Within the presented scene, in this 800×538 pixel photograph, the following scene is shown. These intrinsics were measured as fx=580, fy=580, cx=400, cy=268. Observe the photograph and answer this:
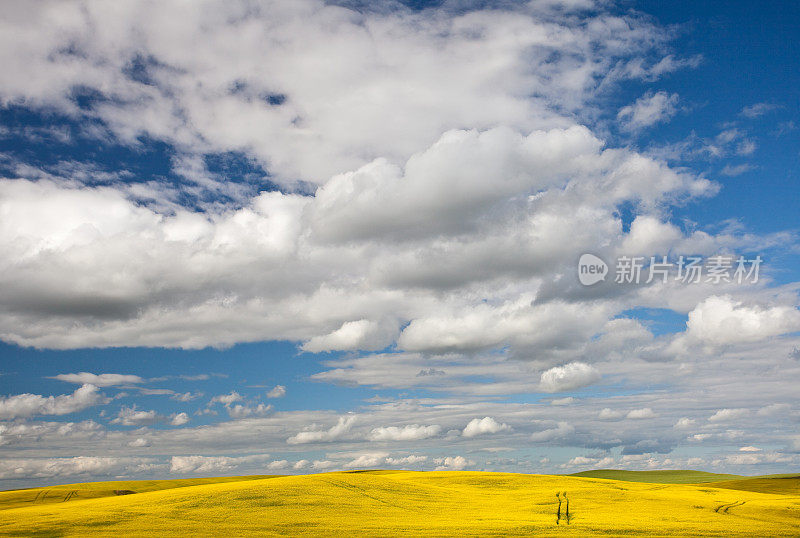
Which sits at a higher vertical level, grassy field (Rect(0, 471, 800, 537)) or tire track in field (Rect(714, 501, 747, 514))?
grassy field (Rect(0, 471, 800, 537))

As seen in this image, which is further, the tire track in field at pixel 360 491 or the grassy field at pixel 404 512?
the tire track in field at pixel 360 491

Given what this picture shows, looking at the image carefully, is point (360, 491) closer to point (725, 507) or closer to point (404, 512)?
point (404, 512)

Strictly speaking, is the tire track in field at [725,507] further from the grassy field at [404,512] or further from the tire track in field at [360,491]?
the tire track in field at [360,491]

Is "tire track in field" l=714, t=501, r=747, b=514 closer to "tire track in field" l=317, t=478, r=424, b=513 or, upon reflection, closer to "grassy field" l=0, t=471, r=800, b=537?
"grassy field" l=0, t=471, r=800, b=537

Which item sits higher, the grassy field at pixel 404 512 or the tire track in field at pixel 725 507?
the grassy field at pixel 404 512

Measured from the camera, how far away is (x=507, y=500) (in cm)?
7225

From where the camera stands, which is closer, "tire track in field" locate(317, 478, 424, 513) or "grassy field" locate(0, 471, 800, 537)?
"grassy field" locate(0, 471, 800, 537)

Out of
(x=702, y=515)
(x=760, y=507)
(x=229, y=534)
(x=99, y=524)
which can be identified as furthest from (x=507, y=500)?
(x=99, y=524)

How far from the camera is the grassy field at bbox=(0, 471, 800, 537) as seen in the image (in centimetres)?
4803

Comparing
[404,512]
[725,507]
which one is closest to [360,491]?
[404,512]

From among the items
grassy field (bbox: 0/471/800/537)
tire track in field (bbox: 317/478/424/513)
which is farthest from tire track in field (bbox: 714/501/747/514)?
tire track in field (bbox: 317/478/424/513)

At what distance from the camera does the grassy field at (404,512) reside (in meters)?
48.0

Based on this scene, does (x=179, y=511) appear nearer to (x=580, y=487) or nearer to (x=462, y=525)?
(x=462, y=525)

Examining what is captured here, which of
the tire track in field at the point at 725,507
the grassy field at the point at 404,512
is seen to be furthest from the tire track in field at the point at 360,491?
the tire track in field at the point at 725,507
